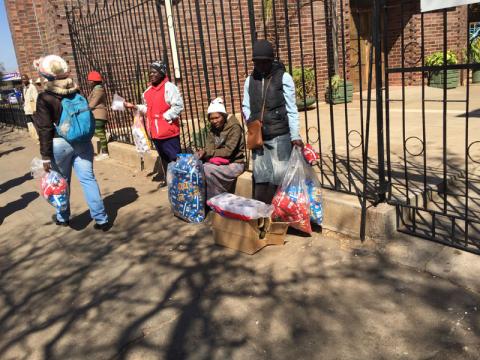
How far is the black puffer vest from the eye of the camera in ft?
12.9

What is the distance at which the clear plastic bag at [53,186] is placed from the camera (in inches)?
182

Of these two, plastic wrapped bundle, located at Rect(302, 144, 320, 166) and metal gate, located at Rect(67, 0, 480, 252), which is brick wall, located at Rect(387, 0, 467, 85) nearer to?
metal gate, located at Rect(67, 0, 480, 252)

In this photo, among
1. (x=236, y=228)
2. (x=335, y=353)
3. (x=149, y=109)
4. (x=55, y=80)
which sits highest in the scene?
(x=55, y=80)

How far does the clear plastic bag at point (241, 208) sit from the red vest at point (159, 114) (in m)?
1.54

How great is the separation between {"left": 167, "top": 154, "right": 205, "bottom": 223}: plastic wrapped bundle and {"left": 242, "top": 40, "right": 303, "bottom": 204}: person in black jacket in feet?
2.21

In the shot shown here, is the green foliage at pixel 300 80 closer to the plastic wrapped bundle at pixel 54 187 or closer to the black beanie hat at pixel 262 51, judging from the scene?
the black beanie hat at pixel 262 51

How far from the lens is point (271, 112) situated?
13.1 feet

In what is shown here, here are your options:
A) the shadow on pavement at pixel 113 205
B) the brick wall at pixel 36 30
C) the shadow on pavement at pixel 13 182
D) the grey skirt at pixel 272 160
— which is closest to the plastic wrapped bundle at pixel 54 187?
the shadow on pavement at pixel 113 205

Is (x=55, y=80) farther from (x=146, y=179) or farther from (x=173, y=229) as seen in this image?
(x=146, y=179)

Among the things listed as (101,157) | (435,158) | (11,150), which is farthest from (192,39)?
(435,158)

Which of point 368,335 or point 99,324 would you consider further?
point 99,324

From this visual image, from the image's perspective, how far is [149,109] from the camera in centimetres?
536

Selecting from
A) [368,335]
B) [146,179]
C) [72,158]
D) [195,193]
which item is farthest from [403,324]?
[146,179]

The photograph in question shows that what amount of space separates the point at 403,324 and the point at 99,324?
1970 millimetres
